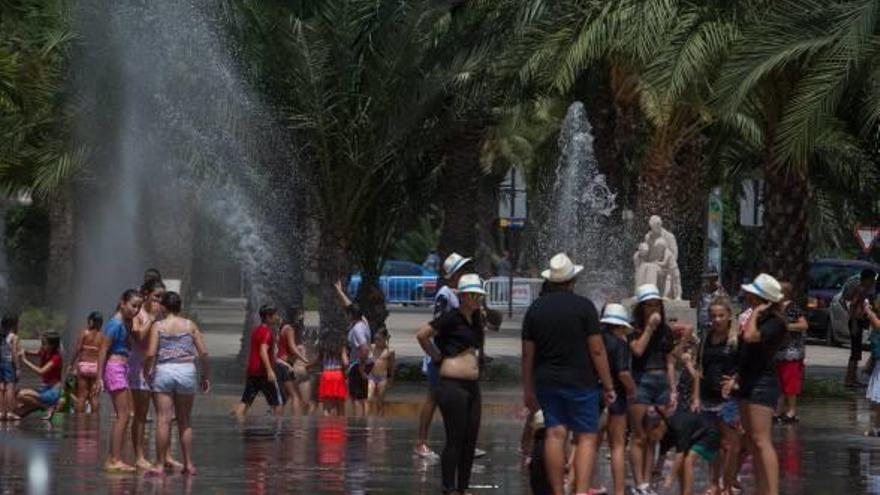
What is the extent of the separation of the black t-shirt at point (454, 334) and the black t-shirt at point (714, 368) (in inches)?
64.8

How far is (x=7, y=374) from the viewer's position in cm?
2245

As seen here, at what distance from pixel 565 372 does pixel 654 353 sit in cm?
187

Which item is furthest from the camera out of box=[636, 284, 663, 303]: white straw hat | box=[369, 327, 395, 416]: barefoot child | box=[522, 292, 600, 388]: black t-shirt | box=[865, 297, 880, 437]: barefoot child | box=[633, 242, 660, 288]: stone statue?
box=[633, 242, 660, 288]: stone statue

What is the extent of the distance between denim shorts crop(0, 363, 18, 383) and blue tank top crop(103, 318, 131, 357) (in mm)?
5516

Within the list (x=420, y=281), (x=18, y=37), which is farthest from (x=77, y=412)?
(x=420, y=281)

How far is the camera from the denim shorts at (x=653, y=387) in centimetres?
1423

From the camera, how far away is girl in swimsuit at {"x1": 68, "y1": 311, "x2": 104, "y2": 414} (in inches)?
868

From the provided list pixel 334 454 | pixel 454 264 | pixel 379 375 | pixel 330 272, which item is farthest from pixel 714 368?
pixel 330 272

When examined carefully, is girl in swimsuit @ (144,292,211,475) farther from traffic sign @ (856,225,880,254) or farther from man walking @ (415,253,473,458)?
traffic sign @ (856,225,880,254)

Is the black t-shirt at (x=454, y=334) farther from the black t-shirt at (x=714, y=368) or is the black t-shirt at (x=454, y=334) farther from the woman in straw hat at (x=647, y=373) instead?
the black t-shirt at (x=714, y=368)

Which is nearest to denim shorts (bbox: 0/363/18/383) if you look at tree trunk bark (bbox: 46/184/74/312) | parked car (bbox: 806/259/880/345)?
tree trunk bark (bbox: 46/184/74/312)

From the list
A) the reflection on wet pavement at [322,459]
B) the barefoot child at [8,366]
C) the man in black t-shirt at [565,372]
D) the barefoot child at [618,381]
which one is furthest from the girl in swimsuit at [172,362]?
the barefoot child at [8,366]

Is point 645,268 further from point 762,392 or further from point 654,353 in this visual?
point 762,392

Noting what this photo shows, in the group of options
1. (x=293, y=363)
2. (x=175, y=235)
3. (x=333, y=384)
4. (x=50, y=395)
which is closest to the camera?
(x=50, y=395)
